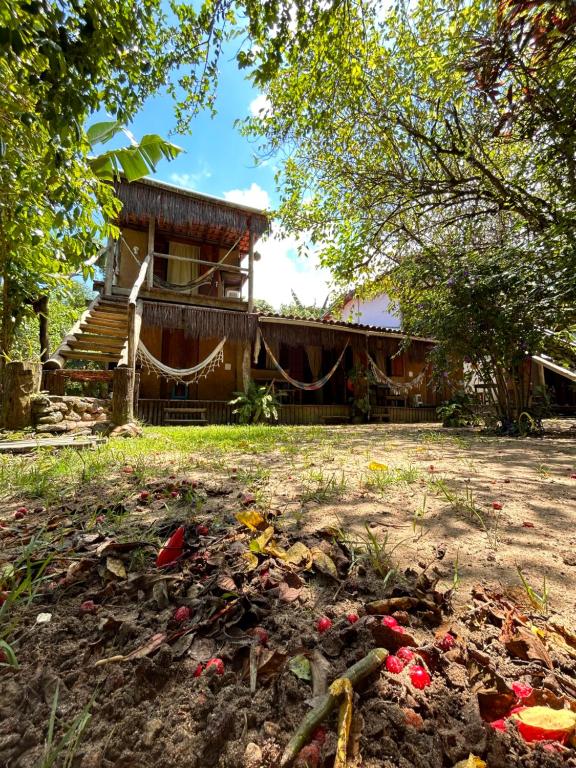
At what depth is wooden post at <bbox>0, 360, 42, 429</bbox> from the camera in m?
4.80

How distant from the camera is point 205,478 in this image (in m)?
2.56

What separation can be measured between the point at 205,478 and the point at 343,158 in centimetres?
630

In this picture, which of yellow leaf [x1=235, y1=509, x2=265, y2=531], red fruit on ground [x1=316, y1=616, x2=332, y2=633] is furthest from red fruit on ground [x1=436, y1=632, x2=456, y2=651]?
yellow leaf [x1=235, y1=509, x2=265, y2=531]

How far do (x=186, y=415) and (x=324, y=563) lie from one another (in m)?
8.35

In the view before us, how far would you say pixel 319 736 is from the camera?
662mm

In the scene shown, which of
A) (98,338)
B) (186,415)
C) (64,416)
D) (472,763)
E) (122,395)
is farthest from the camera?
(186,415)

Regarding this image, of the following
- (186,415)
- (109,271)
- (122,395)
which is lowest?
(186,415)

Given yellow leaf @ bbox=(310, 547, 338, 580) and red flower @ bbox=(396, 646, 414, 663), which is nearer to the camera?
red flower @ bbox=(396, 646, 414, 663)

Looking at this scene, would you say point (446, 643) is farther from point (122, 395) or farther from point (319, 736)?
point (122, 395)

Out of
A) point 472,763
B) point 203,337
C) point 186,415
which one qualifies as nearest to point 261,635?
point 472,763

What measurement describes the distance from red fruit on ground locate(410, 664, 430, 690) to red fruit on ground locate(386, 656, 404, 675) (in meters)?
0.03

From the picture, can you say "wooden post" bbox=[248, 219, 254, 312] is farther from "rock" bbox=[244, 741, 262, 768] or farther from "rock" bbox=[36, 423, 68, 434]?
"rock" bbox=[244, 741, 262, 768]

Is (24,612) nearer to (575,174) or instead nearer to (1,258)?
(1,258)

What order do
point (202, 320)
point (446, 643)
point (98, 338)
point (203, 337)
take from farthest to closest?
point (203, 337), point (202, 320), point (98, 338), point (446, 643)
